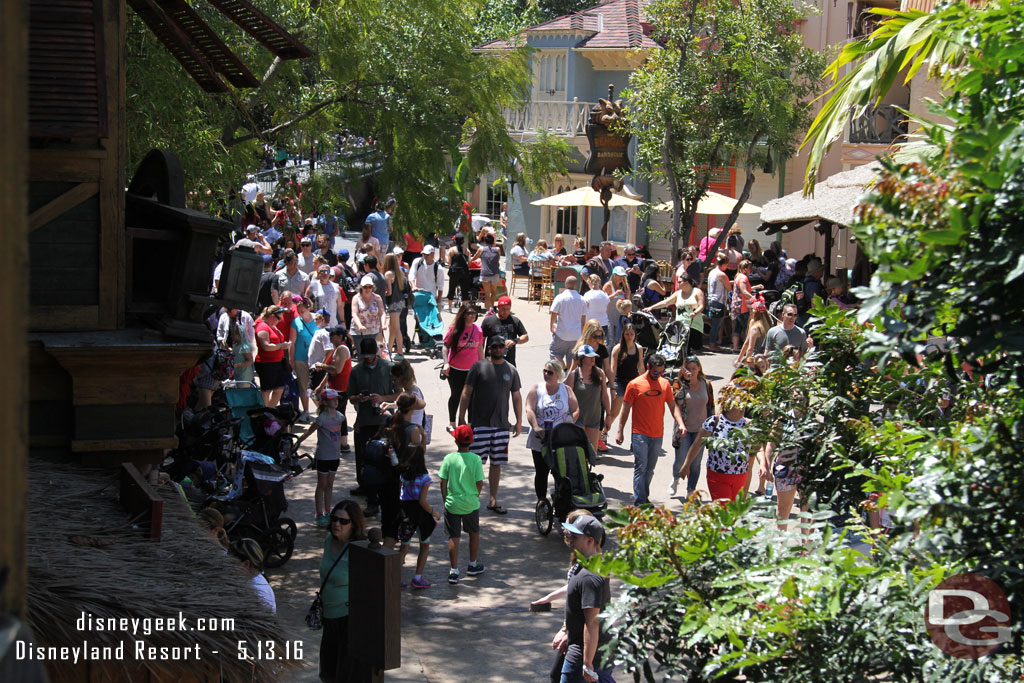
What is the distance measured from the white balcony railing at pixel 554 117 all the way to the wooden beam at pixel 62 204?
2811 centimetres

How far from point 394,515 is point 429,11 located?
21.3 feet

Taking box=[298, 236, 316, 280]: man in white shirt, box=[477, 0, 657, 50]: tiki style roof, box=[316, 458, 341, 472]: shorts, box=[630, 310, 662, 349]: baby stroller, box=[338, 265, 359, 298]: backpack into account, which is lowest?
box=[316, 458, 341, 472]: shorts

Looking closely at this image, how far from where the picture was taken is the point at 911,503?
3174 millimetres

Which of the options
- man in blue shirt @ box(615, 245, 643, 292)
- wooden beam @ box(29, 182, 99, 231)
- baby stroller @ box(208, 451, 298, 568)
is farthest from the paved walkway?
man in blue shirt @ box(615, 245, 643, 292)

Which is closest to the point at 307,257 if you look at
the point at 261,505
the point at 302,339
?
the point at 302,339

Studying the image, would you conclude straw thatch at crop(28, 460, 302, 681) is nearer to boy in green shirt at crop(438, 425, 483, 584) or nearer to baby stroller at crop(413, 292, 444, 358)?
boy in green shirt at crop(438, 425, 483, 584)

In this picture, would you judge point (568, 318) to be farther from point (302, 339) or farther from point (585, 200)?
point (585, 200)

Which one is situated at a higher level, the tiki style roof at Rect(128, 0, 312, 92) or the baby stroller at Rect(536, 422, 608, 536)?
the tiki style roof at Rect(128, 0, 312, 92)

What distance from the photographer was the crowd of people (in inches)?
283

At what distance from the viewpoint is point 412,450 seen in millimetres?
9203

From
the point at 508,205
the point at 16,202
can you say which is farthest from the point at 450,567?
the point at 508,205

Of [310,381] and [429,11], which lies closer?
[429,11]

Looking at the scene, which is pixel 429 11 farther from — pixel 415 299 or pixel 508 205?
pixel 508 205

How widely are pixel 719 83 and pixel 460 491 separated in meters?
15.5
